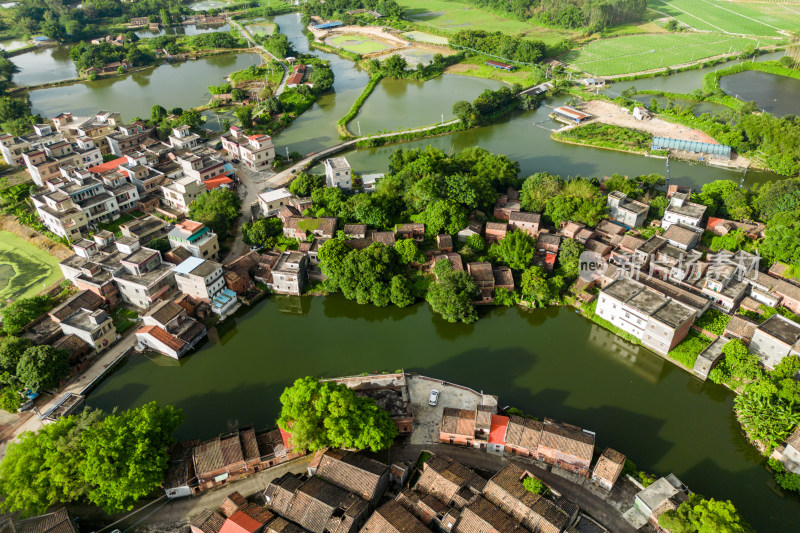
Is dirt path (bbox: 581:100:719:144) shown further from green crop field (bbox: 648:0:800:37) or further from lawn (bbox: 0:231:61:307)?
lawn (bbox: 0:231:61:307)

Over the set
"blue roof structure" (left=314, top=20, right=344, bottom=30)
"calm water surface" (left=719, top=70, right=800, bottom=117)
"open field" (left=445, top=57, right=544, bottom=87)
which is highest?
"blue roof structure" (left=314, top=20, right=344, bottom=30)

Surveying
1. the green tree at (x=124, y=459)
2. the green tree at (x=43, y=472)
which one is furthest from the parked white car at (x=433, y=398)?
the green tree at (x=43, y=472)

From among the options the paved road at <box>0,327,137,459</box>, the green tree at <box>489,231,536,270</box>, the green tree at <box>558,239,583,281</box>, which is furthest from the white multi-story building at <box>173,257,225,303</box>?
the green tree at <box>558,239,583,281</box>

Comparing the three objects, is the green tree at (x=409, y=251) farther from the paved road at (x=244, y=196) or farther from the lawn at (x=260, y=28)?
the lawn at (x=260, y=28)

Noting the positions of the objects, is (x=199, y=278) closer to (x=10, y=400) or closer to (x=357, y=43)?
(x=10, y=400)

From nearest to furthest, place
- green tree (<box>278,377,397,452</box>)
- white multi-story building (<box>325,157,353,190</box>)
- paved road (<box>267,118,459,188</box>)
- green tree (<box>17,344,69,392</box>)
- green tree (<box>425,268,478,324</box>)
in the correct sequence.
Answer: green tree (<box>278,377,397,452</box>)
green tree (<box>17,344,69,392</box>)
green tree (<box>425,268,478,324</box>)
white multi-story building (<box>325,157,353,190</box>)
paved road (<box>267,118,459,188</box>)
